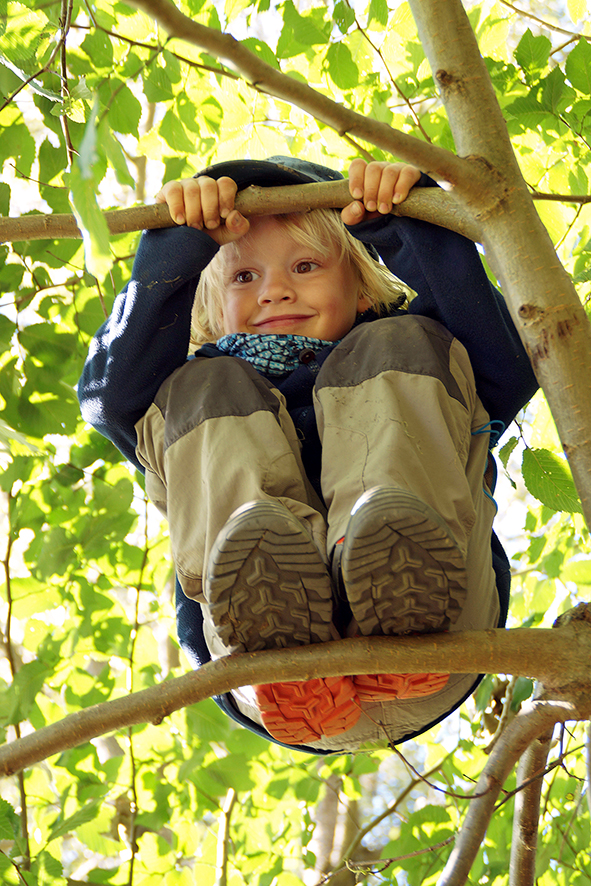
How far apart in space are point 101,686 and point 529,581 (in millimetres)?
1248

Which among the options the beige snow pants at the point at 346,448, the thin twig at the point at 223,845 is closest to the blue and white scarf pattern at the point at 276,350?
the beige snow pants at the point at 346,448

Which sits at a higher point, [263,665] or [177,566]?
[177,566]

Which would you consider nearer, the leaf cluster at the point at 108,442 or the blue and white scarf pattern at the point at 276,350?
the blue and white scarf pattern at the point at 276,350

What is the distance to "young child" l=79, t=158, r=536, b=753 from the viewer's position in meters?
0.80

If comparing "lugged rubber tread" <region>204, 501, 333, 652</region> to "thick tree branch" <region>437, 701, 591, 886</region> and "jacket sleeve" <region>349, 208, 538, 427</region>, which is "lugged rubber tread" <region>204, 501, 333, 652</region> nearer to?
"thick tree branch" <region>437, 701, 591, 886</region>

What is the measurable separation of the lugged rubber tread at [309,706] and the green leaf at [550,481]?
50cm

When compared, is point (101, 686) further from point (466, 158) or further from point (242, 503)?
point (466, 158)

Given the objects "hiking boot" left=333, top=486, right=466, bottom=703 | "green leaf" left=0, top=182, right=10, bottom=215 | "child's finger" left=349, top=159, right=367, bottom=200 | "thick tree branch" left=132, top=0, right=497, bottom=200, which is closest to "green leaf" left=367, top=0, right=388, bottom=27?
"child's finger" left=349, top=159, right=367, bottom=200

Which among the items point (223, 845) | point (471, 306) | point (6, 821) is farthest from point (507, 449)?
point (223, 845)

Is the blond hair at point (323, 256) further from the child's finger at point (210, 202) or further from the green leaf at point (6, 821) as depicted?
the green leaf at point (6, 821)

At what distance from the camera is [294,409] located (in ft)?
3.86

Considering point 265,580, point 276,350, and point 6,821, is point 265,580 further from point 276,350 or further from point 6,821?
point 6,821

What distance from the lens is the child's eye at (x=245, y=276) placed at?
134 centimetres

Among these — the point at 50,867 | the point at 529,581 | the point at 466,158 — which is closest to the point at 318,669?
the point at 466,158
